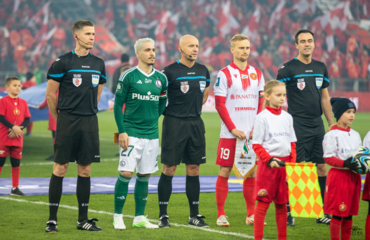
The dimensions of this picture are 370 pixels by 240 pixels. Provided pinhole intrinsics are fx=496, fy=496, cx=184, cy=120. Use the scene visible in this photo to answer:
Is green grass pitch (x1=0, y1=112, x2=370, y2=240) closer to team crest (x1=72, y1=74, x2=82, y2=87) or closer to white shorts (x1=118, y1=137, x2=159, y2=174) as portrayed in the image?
white shorts (x1=118, y1=137, x2=159, y2=174)

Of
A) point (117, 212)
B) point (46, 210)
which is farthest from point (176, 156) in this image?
point (46, 210)

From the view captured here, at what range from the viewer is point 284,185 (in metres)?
4.61

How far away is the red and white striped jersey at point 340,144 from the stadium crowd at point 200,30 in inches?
1088

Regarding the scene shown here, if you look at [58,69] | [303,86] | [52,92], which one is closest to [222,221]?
[303,86]

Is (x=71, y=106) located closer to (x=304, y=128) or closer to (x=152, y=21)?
(x=304, y=128)

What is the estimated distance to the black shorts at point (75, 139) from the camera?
527cm

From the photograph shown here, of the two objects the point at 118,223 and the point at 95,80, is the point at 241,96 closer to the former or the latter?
the point at 95,80

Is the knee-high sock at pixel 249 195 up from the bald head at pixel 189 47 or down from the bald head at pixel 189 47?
down

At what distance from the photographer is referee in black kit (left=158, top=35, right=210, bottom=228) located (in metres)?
5.67

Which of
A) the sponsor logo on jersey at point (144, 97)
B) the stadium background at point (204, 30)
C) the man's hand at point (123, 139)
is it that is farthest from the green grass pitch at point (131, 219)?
the stadium background at point (204, 30)

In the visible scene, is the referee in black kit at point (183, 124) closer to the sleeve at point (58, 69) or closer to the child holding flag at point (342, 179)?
the sleeve at point (58, 69)

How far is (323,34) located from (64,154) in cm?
3098

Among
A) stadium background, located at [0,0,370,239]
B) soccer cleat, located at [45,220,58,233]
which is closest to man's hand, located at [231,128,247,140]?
soccer cleat, located at [45,220,58,233]

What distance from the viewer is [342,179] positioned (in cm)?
460
